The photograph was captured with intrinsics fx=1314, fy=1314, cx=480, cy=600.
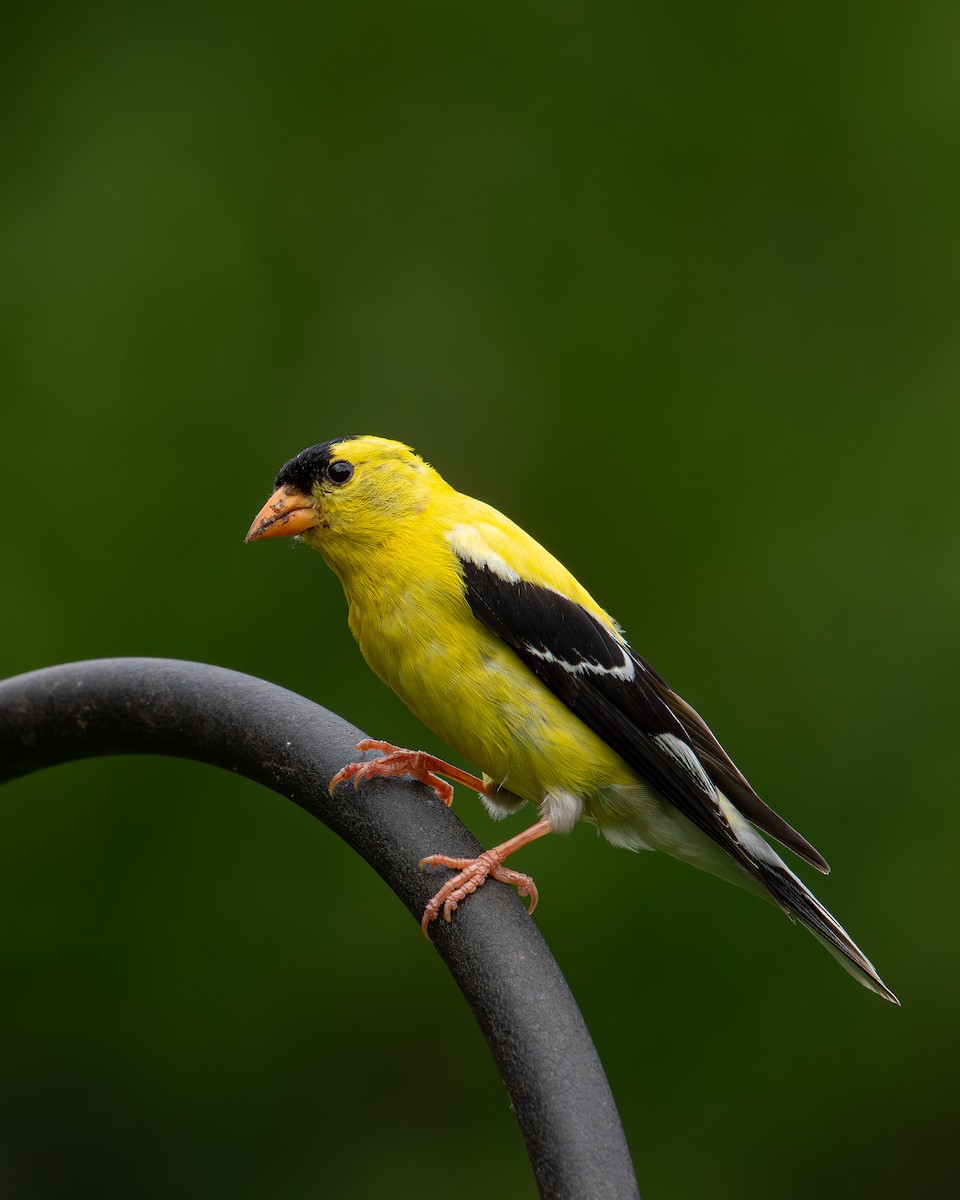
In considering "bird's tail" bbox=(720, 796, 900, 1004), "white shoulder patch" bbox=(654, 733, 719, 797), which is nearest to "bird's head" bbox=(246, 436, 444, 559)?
"white shoulder patch" bbox=(654, 733, 719, 797)

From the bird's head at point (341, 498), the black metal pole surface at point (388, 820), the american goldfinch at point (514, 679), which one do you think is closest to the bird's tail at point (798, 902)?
the american goldfinch at point (514, 679)

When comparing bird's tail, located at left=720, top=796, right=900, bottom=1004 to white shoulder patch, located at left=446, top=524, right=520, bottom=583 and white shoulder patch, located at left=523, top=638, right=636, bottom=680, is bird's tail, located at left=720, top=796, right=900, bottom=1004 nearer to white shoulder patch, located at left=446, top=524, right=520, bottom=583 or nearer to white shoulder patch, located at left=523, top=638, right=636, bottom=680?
white shoulder patch, located at left=523, top=638, right=636, bottom=680

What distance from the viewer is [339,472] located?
2486 millimetres

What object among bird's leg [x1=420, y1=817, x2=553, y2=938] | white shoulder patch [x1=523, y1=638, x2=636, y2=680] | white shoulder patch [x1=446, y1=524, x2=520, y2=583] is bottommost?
bird's leg [x1=420, y1=817, x2=553, y2=938]

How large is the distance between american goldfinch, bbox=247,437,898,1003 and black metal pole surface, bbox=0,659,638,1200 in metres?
0.17

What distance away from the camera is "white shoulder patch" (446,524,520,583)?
2307 millimetres

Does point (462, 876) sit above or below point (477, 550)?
below

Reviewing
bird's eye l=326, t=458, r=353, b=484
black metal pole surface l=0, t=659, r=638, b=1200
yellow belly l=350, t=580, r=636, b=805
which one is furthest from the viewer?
bird's eye l=326, t=458, r=353, b=484

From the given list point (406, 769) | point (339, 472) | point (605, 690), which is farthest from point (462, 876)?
point (339, 472)

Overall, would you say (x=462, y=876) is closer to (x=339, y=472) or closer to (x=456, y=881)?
(x=456, y=881)

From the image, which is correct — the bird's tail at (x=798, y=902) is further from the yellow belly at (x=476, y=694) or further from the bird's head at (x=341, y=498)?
the bird's head at (x=341, y=498)

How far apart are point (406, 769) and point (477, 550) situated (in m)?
0.41

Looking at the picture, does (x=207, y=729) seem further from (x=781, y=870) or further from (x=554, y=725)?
(x=781, y=870)

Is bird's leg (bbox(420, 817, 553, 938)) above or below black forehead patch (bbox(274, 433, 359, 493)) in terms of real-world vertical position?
below
